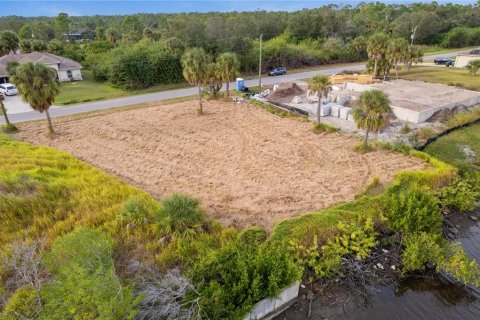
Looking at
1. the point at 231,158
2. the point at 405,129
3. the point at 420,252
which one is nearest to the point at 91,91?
the point at 231,158

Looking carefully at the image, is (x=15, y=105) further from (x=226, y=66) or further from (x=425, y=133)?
(x=425, y=133)

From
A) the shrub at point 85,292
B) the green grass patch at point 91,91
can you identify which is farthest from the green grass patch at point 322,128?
the green grass patch at point 91,91

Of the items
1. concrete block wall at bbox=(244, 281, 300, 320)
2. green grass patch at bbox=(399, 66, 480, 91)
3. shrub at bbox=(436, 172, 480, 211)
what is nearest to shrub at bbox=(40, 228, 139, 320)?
concrete block wall at bbox=(244, 281, 300, 320)

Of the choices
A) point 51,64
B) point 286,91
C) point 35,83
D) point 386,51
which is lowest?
point 286,91

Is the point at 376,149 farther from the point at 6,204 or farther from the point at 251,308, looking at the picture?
the point at 6,204

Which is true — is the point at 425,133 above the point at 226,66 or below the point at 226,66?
below

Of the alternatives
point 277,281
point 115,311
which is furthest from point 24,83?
point 277,281

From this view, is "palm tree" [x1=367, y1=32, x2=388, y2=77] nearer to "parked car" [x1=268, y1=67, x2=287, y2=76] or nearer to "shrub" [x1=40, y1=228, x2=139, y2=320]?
"parked car" [x1=268, y1=67, x2=287, y2=76]
